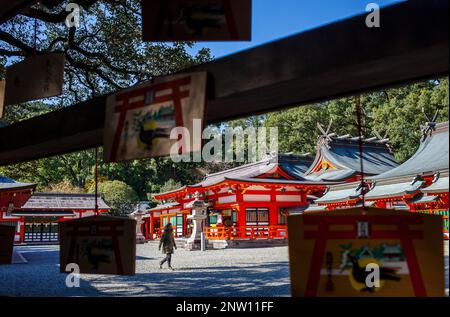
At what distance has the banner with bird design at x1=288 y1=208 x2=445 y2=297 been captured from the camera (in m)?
1.48

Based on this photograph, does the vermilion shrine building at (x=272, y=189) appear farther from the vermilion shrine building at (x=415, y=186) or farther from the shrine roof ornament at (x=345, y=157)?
the vermilion shrine building at (x=415, y=186)

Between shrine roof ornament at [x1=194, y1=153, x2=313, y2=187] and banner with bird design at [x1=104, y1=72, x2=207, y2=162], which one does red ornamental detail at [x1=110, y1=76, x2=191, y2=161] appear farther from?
shrine roof ornament at [x1=194, y1=153, x2=313, y2=187]

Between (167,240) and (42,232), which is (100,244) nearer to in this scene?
(167,240)

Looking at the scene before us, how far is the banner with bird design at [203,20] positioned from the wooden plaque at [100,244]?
3.47ft

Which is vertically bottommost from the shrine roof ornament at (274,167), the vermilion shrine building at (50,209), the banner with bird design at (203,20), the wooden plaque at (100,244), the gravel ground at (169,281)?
the gravel ground at (169,281)

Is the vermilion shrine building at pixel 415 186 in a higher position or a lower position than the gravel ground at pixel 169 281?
higher

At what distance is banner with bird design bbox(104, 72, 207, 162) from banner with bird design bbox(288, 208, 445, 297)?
614mm

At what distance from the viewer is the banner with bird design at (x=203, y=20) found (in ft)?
6.66

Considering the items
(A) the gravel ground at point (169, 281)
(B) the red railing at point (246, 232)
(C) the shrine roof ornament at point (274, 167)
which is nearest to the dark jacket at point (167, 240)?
(A) the gravel ground at point (169, 281)

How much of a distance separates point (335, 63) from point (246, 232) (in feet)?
47.1

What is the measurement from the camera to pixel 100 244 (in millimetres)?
2338

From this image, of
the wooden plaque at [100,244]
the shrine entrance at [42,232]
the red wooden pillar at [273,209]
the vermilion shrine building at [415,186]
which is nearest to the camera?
the wooden plaque at [100,244]

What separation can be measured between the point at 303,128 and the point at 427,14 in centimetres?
2004

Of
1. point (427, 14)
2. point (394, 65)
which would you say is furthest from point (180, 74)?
point (427, 14)
